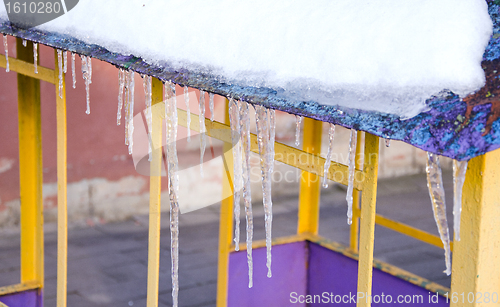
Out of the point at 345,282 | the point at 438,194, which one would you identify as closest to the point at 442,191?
the point at 438,194

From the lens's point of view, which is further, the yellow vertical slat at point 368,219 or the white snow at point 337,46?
the yellow vertical slat at point 368,219

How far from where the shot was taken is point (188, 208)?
617 centimetres

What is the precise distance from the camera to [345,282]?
3.27m

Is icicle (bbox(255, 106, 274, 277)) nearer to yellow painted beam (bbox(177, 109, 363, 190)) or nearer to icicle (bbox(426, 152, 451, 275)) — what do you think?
yellow painted beam (bbox(177, 109, 363, 190))

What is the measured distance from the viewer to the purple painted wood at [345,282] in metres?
2.87

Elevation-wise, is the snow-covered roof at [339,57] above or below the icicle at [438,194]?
above

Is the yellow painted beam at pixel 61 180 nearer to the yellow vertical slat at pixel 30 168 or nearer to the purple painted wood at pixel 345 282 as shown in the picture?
the yellow vertical slat at pixel 30 168

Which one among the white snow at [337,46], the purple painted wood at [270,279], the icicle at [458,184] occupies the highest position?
the white snow at [337,46]

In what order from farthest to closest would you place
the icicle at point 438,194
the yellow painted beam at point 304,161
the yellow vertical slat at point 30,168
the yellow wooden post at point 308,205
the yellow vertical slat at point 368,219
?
1. the yellow wooden post at point 308,205
2. the yellow vertical slat at point 30,168
3. the yellow painted beam at point 304,161
4. the yellow vertical slat at point 368,219
5. the icicle at point 438,194

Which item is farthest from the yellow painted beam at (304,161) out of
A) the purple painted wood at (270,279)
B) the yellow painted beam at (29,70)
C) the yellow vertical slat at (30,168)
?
the purple painted wood at (270,279)

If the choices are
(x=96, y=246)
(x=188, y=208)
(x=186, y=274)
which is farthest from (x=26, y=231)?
(x=188, y=208)

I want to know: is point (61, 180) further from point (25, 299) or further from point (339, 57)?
point (339, 57)

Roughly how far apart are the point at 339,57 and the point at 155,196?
1056mm

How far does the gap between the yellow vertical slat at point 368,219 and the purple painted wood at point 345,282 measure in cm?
152
